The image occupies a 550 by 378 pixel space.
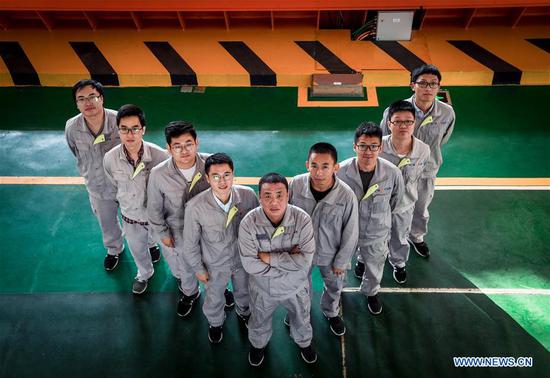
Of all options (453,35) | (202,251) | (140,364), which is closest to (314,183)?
(202,251)

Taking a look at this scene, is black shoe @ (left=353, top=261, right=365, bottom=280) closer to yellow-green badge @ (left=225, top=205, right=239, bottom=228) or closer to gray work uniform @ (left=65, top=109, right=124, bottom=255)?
yellow-green badge @ (left=225, top=205, right=239, bottom=228)

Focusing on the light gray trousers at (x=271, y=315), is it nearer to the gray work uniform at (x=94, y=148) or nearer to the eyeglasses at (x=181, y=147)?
the eyeglasses at (x=181, y=147)

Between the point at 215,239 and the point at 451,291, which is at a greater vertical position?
the point at 215,239

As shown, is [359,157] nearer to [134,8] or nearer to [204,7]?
[204,7]

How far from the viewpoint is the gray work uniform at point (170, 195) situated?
3438mm

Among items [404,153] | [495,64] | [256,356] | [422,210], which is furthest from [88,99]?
[495,64]

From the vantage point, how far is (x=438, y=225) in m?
4.86

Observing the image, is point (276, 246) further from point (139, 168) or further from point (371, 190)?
point (139, 168)

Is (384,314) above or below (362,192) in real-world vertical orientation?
below

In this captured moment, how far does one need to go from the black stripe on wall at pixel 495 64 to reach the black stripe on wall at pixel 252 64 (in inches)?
104

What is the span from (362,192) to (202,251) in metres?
1.24

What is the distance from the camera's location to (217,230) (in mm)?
3338

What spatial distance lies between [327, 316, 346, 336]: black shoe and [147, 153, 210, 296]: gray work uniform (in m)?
1.33

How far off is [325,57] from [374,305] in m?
3.78
